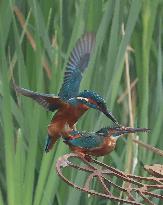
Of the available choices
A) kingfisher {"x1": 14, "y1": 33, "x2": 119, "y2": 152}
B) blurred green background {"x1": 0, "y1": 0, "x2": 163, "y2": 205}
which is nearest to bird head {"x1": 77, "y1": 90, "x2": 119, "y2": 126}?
kingfisher {"x1": 14, "y1": 33, "x2": 119, "y2": 152}

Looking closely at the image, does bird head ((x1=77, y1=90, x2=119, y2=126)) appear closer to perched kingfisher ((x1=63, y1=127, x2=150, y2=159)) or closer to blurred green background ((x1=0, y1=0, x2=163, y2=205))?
perched kingfisher ((x1=63, y1=127, x2=150, y2=159))

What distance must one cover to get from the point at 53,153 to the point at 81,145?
0.70 metres

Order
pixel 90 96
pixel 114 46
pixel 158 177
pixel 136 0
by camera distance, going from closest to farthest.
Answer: pixel 90 96
pixel 158 177
pixel 136 0
pixel 114 46

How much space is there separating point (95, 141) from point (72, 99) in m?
0.05

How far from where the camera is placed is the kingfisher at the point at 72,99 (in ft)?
2.15

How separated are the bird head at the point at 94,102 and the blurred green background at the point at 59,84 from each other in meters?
0.51

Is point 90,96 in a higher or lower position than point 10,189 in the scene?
higher

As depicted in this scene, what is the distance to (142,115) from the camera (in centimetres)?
160

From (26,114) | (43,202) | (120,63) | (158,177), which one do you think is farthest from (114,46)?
(158,177)

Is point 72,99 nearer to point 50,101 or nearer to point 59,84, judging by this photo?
point 50,101

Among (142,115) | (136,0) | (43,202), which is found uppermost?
(136,0)

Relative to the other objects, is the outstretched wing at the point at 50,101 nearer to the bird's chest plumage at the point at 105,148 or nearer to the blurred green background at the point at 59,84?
the bird's chest plumage at the point at 105,148

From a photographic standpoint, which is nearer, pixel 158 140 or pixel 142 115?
pixel 142 115

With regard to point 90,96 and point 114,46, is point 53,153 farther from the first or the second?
point 90,96
